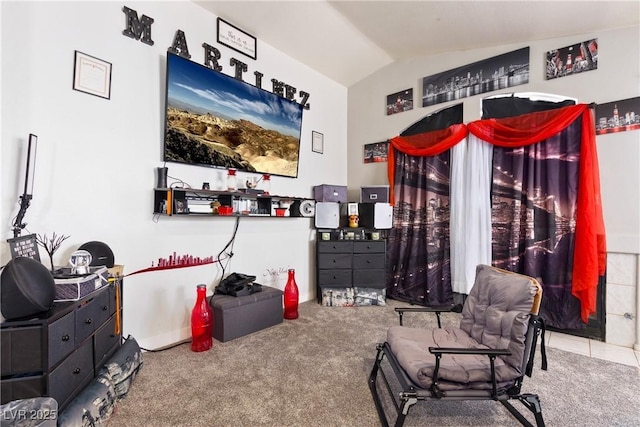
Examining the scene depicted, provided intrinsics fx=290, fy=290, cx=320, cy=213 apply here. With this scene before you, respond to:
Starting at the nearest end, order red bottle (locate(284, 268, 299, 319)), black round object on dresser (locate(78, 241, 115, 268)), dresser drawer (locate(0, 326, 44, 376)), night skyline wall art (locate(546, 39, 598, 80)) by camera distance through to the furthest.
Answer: dresser drawer (locate(0, 326, 44, 376)) → black round object on dresser (locate(78, 241, 115, 268)) → night skyline wall art (locate(546, 39, 598, 80)) → red bottle (locate(284, 268, 299, 319))

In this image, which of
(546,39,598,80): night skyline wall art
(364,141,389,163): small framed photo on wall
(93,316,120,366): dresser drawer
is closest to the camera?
(93,316,120,366): dresser drawer

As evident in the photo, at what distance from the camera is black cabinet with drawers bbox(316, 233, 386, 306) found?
3760 mm

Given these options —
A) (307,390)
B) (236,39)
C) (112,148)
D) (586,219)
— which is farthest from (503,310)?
(236,39)

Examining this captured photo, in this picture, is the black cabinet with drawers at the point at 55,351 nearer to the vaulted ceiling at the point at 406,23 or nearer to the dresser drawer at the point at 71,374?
the dresser drawer at the point at 71,374

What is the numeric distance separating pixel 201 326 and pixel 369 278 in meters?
2.13

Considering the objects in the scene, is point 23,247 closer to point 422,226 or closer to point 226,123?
point 226,123

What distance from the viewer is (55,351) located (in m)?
1.43

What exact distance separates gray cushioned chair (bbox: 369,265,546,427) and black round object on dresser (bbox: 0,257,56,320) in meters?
1.88

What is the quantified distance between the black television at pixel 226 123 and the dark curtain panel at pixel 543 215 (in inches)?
97.7

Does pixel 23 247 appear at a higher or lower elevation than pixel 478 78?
lower

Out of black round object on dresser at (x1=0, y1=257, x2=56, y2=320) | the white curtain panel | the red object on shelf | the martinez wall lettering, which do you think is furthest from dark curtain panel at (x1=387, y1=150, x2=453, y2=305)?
black round object on dresser at (x1=0, y1=257, x2=56, y2=320)

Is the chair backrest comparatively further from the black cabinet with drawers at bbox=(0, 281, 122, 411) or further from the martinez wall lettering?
the martinez wall lettering

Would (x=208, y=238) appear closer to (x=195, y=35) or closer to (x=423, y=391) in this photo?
(x=195, y=35)

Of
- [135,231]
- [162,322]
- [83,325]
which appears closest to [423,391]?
[83,325]
